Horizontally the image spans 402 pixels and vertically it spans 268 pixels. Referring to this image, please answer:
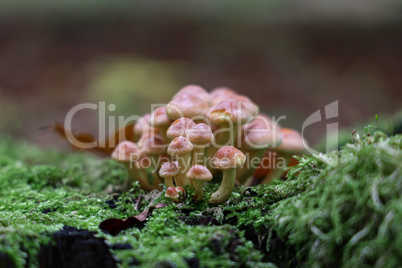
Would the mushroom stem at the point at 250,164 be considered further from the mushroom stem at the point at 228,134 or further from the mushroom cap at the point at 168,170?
the mushroom cap at the point at 168,170

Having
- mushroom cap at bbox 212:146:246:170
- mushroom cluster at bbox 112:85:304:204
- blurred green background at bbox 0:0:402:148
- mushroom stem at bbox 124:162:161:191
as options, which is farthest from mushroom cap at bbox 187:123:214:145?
blurred green background at bbox 0:0:402:148

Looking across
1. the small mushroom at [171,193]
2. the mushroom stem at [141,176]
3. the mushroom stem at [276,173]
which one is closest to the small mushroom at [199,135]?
the small mushroom at [171,193]

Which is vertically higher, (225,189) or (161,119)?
(161,119)

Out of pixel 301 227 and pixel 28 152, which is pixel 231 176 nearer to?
pixel 301 227

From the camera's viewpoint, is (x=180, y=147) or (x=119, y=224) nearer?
(x=119, y=224)

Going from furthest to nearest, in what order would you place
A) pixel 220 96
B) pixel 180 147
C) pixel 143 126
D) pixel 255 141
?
1. pixel 143 126
2. pixel 220 96
3. pixel 255 141
4. pixel 180 147

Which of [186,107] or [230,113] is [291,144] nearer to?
[230,113]

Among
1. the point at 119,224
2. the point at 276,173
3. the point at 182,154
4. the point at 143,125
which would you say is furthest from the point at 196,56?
the point at 119,224

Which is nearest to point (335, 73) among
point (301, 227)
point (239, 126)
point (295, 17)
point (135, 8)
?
point (295, 17)
